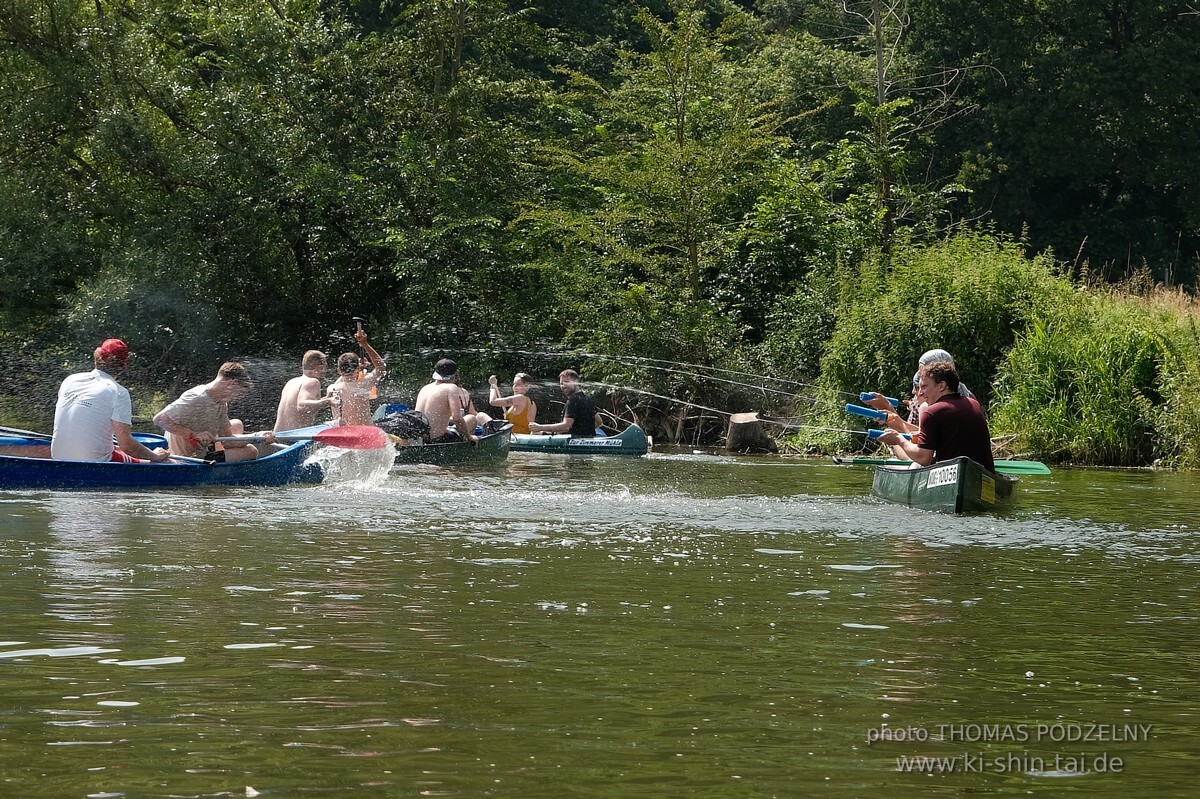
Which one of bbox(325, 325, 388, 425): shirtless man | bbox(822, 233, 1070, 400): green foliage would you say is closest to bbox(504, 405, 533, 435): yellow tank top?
bbox(822, 233, 1070, 400): green foliage

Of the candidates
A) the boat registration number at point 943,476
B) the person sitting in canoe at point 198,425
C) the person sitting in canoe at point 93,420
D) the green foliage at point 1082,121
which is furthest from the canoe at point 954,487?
the green foliage at point 1082,121

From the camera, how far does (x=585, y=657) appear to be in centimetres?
594

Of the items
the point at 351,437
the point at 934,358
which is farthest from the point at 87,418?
the point at 934,358

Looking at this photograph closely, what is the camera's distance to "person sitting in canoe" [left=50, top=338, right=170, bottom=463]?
42.6 feet

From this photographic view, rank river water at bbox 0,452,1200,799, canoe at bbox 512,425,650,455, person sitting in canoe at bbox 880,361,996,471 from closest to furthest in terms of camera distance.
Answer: river water at bbox 0,452,1200,799 < person sitting in canoe at bbox 880,361,996,471 < canoe at bbox 512,425,650,455

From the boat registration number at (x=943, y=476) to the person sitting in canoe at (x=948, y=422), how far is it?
12cm

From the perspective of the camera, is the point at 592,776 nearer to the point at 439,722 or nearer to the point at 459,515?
the point at 439,722

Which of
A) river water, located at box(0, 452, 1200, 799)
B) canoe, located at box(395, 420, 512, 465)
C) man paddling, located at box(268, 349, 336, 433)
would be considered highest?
man paddling, located at box(268, 349, 336, 433)

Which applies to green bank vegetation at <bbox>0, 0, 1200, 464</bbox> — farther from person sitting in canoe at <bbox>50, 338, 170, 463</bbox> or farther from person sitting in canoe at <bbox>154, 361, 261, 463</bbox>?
person sitting in canoe at <bbox>50, 338, 170, 463</bbox>

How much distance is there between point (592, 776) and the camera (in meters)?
4.21

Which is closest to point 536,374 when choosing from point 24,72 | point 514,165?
point 514,165

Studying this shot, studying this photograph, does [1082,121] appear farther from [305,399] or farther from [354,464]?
[354,464]

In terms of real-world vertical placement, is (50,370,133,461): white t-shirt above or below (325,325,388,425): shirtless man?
below

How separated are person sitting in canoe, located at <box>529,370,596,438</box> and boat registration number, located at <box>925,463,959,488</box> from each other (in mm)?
10220
